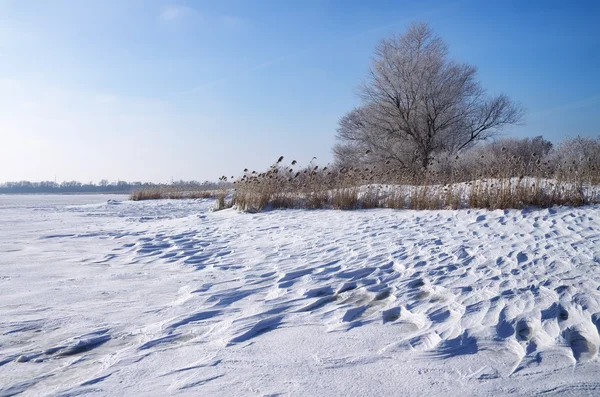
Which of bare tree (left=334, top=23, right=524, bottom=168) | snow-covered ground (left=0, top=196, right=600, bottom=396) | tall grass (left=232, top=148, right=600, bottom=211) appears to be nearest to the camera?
snow-covered ground (left=0, top=196, right=600, bottom=396)

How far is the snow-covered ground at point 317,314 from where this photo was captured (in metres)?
2.09

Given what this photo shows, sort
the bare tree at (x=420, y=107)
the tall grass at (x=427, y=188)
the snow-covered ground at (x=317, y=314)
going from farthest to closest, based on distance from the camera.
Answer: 1. the bare tree at (x=420, y=107)
2. the tall grass at (x=427, y=188)
3. the snow-covered ground at (x=317, y=314)

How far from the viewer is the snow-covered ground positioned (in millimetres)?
2086

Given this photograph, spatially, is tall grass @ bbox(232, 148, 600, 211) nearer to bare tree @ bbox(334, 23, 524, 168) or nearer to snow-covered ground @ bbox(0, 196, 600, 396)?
snow-covered ground @ bbox(0, 196, 600, 396)

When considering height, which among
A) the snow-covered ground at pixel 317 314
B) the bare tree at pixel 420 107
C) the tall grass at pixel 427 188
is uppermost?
the bare tree at pixel 420 107

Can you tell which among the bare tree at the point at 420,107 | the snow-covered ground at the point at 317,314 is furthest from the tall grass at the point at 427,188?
the bare tree at the point at 420,107

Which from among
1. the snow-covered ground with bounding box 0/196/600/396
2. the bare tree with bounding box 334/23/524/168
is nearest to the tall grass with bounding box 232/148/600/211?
the snow-covered ground with bounding box 0/196/600/396

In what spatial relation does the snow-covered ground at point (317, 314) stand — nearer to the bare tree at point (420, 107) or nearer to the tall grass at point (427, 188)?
the tall grass at point (427, 188)

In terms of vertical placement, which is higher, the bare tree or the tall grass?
the bare tree

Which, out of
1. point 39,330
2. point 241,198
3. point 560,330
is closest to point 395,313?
point 560,330

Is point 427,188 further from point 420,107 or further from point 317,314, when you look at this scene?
point 420,107

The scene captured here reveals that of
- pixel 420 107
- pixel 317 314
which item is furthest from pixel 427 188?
pixel 420 107

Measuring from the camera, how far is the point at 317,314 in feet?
10.1

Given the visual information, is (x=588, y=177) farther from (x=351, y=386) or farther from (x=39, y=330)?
(x=39, y=330)
